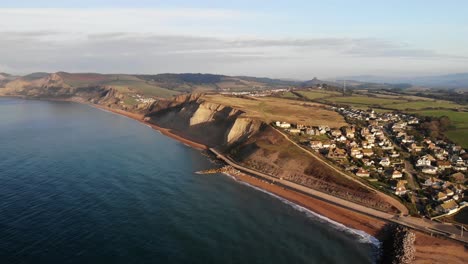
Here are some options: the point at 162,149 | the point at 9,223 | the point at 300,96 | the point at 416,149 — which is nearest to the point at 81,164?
the point at 162,149

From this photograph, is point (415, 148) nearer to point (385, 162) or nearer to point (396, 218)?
point (385, 162)

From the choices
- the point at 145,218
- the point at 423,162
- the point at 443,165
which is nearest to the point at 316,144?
the point at 423,162

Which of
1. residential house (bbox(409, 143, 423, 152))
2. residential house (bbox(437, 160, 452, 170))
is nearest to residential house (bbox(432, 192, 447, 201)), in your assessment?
residential house (bbox(437, 160, 452, 170))

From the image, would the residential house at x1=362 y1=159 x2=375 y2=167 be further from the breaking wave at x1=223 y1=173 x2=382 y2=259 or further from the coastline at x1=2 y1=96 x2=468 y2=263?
the breaking wave at x1=223 y1=173 x2=382 y2=259

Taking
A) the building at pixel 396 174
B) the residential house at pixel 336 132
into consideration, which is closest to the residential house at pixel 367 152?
the residential house at pixel 336 132

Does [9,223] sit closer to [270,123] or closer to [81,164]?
[81,164]
